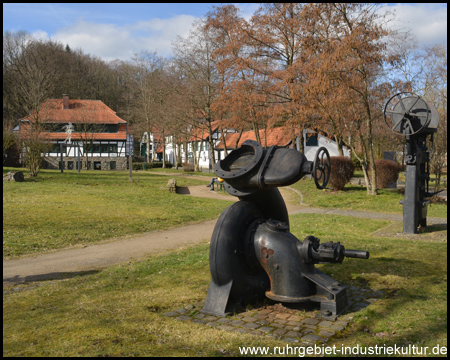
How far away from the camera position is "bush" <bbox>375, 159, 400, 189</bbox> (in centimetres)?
2395

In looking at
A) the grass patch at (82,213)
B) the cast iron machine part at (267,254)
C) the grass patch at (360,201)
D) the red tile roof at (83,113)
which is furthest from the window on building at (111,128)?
the cast iron machine part at (267,254)

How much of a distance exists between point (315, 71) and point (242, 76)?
404 inches

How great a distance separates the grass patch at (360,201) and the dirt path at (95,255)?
24.7ft

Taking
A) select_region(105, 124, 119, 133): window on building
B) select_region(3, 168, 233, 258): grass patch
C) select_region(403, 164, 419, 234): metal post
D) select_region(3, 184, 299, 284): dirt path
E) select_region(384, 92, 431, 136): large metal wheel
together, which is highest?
select_region(105, 124, 119, 133): window on building

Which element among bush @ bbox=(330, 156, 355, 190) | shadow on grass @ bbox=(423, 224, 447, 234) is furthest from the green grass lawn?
bush @ bbox=(330, 156, 355, 190)

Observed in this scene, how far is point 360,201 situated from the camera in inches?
744

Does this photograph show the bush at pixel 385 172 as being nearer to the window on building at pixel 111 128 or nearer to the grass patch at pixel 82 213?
the grass patch at pixel 82 213

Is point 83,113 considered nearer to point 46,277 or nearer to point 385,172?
point 385,172

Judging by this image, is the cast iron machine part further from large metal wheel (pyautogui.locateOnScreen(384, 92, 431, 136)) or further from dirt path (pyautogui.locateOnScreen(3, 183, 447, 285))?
large metal wheel (pyautogui.locateOnScreen(384, 92, 431, 136))

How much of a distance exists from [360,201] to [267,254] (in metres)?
14.9

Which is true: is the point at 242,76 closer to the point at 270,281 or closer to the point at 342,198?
the point at 342,198

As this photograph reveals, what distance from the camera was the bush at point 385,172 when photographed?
24.0 meters

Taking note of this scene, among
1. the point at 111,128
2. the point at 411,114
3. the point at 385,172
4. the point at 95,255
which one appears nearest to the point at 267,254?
the point at 95,255

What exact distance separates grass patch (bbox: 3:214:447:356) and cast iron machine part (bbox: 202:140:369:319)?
529 mm
